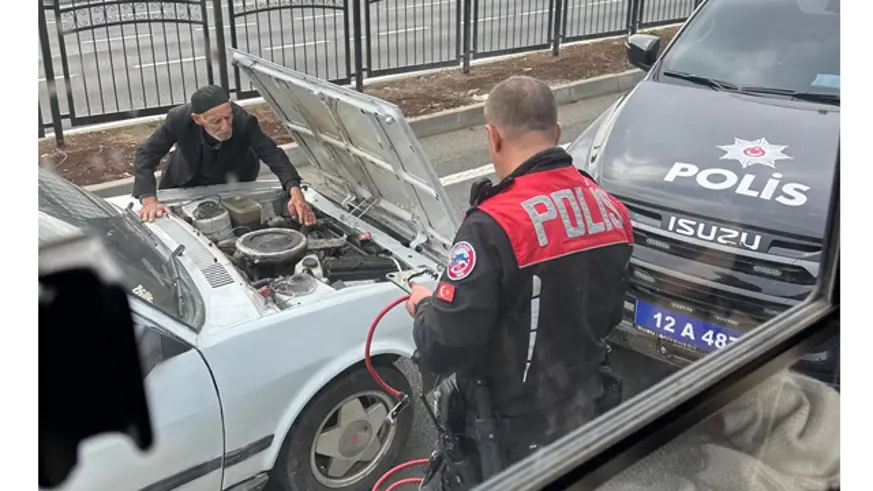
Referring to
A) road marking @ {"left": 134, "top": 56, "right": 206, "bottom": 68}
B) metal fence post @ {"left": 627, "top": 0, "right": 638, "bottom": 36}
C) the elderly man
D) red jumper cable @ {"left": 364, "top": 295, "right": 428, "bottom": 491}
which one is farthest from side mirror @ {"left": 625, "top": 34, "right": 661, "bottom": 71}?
metal fence post @ {"left": 627, "top": 0, "right": 638, "bottom": 36}

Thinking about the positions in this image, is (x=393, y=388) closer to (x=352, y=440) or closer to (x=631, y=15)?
(x=352, y=440)

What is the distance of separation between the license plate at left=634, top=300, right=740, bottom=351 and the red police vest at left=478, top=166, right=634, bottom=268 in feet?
3.18

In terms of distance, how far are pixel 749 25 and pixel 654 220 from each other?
5.15 feet

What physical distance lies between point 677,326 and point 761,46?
182 centimetres

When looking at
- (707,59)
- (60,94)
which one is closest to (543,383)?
(707,59)

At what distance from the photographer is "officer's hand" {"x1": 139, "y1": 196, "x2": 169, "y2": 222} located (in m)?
3.23

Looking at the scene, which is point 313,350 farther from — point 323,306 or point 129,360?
point 129,360

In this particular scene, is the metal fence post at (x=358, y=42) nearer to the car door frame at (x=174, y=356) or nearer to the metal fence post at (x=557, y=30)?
the metal fence post at (x=557, y=30)

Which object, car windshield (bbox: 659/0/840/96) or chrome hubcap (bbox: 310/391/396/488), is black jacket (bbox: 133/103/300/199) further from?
car windshield (bbox: 659/0/840/96)

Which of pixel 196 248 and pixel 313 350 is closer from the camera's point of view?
pixel 313 350

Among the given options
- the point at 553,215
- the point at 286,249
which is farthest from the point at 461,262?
the point at 286,249

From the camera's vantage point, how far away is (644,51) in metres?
4.59
